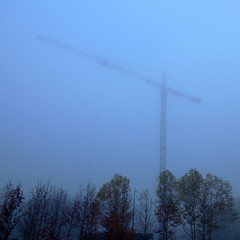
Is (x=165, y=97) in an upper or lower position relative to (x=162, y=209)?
upper

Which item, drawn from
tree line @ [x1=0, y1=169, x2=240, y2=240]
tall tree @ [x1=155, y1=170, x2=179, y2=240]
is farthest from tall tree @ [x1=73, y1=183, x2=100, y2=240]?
tall tree @ [x1=155, y1=170, x2=179, y2=240]

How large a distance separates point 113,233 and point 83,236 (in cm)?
395

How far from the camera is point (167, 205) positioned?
26.4 metres

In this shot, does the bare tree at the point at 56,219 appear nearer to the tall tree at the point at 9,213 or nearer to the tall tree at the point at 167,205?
the tall tree at the point at 9,213

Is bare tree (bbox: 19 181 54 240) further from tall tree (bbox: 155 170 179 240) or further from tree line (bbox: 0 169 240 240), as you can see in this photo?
tall tree (bbox: 155 170 179 240)

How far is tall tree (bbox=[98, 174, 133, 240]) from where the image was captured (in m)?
25.9

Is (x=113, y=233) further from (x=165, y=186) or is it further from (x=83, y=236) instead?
(x=165, y=186)

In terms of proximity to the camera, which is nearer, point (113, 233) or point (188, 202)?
point (113, 233)

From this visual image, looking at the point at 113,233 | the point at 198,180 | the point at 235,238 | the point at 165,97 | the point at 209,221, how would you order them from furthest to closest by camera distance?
the point at 165,97 → the point at 235,238 → the point at 198,180 → the point at 209,221 → the point at 113,233

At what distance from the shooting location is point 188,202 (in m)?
28.5

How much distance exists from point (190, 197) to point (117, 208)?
894 centimetres

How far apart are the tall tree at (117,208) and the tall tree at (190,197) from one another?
639 centimetres

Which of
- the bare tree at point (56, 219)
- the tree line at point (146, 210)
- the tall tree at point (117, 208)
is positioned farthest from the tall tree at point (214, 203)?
the bare tree at point (56, 219)

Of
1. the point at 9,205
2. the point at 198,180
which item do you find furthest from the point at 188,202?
the point at 9,205
